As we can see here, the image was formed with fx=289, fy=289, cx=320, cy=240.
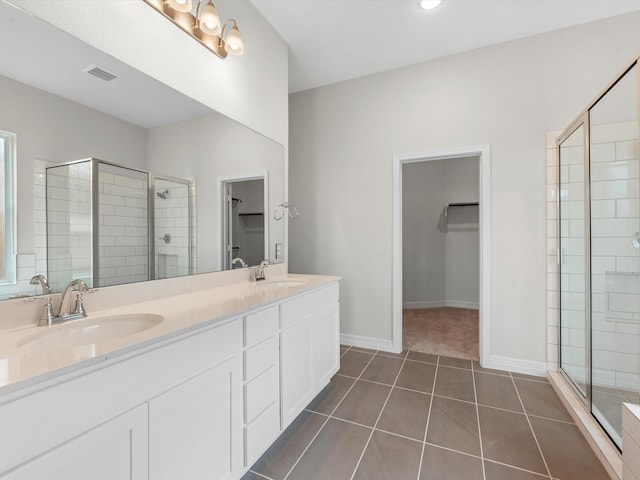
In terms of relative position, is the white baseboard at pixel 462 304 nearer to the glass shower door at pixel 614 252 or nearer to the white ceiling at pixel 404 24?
the glass shower door at pixel 614 252

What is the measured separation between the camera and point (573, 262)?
2143 mm

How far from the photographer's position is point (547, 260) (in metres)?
2.38

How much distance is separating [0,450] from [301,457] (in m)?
1.28

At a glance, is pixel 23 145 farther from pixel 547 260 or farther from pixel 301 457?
pixel 547 260

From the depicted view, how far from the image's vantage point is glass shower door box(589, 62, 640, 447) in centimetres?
173

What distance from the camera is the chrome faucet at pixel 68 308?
1.03m

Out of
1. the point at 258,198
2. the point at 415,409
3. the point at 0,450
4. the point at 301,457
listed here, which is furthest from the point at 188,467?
the point at 258,198

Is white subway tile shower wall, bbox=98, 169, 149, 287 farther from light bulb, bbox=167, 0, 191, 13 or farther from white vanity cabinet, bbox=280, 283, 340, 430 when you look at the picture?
light bulb, bbox=167, 0, 191, 13


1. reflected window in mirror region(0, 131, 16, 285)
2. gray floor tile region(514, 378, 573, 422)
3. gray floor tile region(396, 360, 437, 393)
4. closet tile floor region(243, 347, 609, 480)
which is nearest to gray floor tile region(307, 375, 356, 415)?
closet tile floor region(243, 347, 609, 480)

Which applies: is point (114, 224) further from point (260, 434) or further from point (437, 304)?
point (437, 304)

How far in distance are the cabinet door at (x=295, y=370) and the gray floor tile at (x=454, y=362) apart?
55.7 inches

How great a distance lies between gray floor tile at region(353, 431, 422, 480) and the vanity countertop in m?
0.93

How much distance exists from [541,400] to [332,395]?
147cm

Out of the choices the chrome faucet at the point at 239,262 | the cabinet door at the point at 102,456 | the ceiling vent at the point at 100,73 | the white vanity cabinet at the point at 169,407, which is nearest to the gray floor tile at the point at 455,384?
the white vanity cabinet at the point at 169,407
